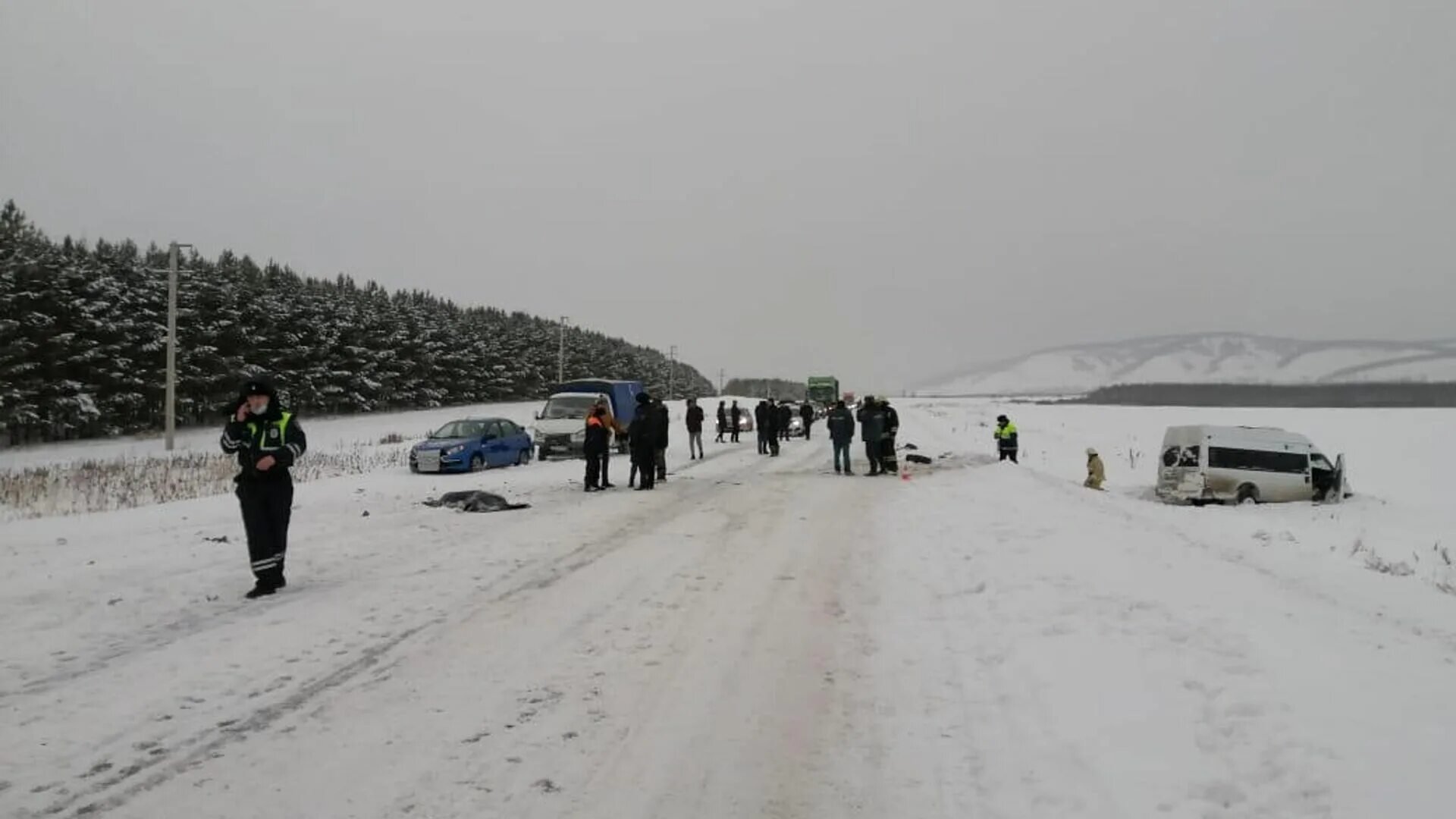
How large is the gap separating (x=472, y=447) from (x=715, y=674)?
16.8 meters

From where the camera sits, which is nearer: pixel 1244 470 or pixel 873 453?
pixel 873 453

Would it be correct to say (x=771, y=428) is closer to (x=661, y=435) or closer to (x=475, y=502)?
(x=661, y=435)

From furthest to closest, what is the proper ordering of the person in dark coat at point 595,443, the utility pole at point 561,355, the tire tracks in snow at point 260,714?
the utility pole at point 561,355 < the person in dark coat at point 595,443 < the tire tracks in snow at point 260,714

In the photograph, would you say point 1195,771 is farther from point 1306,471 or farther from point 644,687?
point 1306,471

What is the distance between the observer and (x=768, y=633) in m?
6.12

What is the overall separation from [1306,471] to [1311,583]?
50.1 feet

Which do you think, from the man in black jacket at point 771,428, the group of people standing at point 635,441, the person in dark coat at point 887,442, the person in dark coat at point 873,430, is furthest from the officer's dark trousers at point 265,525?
the man in black jacket at point 771,428

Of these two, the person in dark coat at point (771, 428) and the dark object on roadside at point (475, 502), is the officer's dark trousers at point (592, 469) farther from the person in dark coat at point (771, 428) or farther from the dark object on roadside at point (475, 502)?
the person in dark coat at point (771, 428)

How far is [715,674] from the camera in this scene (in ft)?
17.0

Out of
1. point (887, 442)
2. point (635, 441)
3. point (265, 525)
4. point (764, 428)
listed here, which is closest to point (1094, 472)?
point (887, 442)

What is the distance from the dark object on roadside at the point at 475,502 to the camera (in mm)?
12680

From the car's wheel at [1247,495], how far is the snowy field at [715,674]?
11237mm

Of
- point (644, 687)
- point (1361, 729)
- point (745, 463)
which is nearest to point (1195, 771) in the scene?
point (1361, 729)

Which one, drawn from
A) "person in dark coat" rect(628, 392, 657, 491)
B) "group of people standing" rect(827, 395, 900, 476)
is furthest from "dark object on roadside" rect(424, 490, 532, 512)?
"group of people standing" rect(827, 395, 900, 476)
